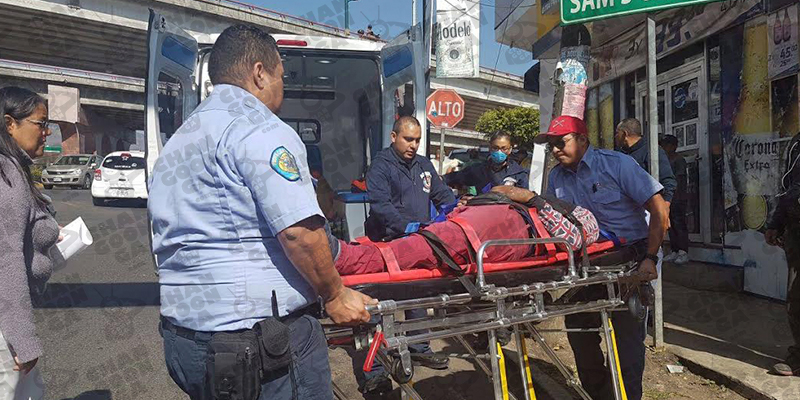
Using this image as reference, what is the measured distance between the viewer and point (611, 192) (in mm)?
3094

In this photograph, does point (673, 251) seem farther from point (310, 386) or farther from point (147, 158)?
point (310, 386)

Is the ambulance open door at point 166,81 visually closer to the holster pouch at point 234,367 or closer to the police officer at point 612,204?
the police officer at point 612,204

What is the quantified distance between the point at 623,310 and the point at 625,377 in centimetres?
37

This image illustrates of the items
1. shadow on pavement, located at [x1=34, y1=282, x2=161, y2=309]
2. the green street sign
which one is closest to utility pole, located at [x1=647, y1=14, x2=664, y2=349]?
the green street sign

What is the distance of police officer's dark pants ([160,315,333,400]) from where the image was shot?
1.68 meters

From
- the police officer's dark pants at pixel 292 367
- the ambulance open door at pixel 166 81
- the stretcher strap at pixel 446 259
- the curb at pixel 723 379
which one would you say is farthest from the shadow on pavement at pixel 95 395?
the curb at pixel 723 379

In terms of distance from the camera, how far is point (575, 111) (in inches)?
186

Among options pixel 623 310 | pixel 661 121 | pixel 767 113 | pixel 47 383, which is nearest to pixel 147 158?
pixel 47 383

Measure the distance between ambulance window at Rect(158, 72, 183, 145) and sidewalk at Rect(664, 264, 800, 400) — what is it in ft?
14.4

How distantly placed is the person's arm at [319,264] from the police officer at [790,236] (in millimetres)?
3136

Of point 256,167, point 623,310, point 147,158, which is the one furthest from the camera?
point 147,158

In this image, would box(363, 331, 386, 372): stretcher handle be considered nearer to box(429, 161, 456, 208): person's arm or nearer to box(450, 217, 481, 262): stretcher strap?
box(450, 217, 481, 262): stretcher strap

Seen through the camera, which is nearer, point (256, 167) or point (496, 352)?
point (256, 167)

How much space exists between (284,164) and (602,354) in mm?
2392
